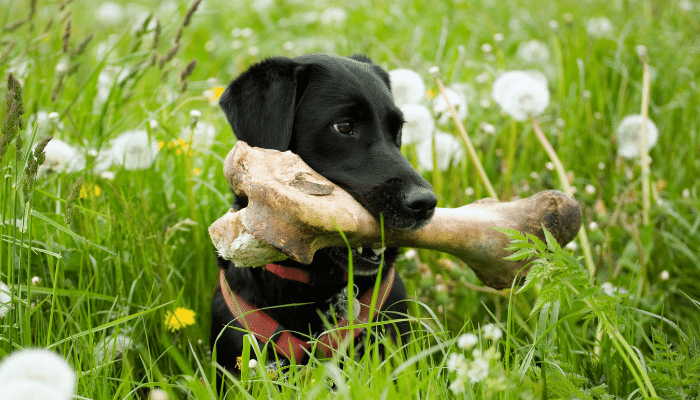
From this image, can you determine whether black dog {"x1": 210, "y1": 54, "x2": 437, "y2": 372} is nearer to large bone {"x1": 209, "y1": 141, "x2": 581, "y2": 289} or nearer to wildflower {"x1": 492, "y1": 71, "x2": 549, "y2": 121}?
large bone {"x1": 209, "y1": 141, "x2": 581, "y2": 289}

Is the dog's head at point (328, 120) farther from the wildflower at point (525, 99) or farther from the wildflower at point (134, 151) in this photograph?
the wildflower at point (525, 99)

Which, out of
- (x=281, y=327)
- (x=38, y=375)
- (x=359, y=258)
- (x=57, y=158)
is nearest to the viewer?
(x=38, y=375)

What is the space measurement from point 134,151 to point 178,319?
1101 mm

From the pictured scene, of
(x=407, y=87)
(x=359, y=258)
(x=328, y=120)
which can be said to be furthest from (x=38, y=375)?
(x=407, y=87)

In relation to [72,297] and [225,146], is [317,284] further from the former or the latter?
[225,146]

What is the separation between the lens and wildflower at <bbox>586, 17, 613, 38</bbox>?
4.67m

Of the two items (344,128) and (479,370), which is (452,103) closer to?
(344,128)

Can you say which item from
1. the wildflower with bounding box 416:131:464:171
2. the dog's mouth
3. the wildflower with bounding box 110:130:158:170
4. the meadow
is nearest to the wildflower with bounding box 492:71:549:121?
the meadow

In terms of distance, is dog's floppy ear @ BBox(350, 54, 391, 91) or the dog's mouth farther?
dog's floppy ear @ BBox(350, 54, 391, 91)

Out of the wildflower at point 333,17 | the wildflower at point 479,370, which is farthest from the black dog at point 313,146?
the wildflower at point 333,17

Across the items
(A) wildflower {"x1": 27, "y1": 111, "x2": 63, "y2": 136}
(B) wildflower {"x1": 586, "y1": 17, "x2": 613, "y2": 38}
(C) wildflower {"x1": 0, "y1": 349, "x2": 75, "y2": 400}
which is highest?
(B) wildflower {"x1": 586, "y1": 17, "x2": 613, "y2": 38}

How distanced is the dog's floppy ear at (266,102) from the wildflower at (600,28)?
343cm

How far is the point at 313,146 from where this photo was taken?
2.09 m

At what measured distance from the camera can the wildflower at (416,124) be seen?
9.73 feet
